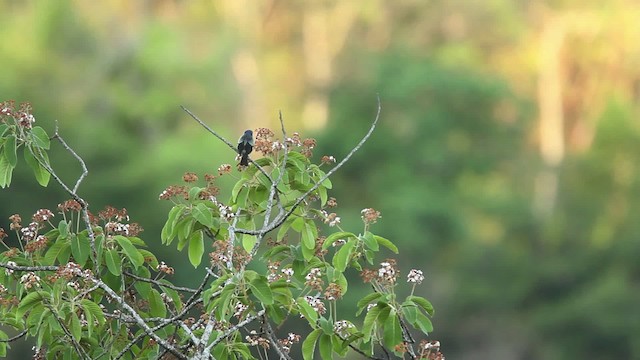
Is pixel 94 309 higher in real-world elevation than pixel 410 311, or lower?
lower

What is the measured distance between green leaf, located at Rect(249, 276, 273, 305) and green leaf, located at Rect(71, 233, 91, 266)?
1.98 ft

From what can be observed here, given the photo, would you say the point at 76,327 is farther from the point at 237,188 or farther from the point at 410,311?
the point at 410,311

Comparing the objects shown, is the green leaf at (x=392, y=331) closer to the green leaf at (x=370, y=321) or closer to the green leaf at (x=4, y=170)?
the green leaf at (x=370, y=321)

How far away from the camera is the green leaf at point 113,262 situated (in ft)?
13.6

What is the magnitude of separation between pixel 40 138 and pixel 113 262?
418 mm

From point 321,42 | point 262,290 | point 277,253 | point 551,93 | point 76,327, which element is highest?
point 551,93

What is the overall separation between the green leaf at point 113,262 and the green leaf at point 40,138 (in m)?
0.35

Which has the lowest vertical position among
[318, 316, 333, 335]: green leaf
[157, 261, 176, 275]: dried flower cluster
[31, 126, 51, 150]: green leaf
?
[318, 316, 333, 335]: green leaf

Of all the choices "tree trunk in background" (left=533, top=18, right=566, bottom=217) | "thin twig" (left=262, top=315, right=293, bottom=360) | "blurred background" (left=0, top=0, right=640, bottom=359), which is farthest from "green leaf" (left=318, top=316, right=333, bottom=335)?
"tree trunk in background" (left=533, top=18, right=566, bottom=217)

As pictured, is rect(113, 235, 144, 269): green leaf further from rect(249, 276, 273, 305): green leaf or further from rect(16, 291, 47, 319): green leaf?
rect(249, 276, 273, 305): green leaf

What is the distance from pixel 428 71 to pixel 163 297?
99.2 feet

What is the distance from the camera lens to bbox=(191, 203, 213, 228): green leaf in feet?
13.8

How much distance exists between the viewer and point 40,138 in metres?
4.19

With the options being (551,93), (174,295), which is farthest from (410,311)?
(551,93)
